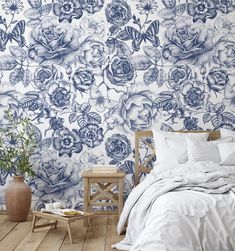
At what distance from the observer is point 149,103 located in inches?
227

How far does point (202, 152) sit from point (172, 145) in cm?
35

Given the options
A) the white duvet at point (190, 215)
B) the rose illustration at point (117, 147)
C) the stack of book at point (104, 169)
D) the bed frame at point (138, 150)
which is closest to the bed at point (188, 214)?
the white duvet at point (190, 215)

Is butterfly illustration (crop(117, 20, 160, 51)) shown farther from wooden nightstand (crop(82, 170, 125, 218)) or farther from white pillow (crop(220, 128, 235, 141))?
wooden nightstand (crop(82, 170, 125, 218))

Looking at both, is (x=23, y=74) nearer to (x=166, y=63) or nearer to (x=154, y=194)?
(x=166, y=63)

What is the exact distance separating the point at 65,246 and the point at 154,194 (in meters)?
0.96

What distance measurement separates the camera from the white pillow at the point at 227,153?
16.6 ft

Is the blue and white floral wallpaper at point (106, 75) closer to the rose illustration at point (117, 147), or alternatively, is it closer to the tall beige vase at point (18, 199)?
the rose illustration at point (117, 147)

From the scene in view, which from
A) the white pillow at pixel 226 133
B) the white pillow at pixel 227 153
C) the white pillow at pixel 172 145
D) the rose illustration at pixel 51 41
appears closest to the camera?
the white pillow at pixel 227 153

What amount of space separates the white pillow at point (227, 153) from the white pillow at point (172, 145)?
30 centimetres

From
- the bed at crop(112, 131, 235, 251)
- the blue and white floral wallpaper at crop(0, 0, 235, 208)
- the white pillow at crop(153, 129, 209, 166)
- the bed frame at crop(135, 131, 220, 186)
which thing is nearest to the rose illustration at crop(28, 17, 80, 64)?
the blue and white floral wallpaper at crop(0, 0, 235, 208)

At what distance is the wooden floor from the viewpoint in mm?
4145

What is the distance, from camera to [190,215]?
131 inches

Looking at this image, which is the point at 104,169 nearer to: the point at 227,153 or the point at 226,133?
the point at 227,153

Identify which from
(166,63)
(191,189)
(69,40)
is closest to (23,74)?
(69,40)
